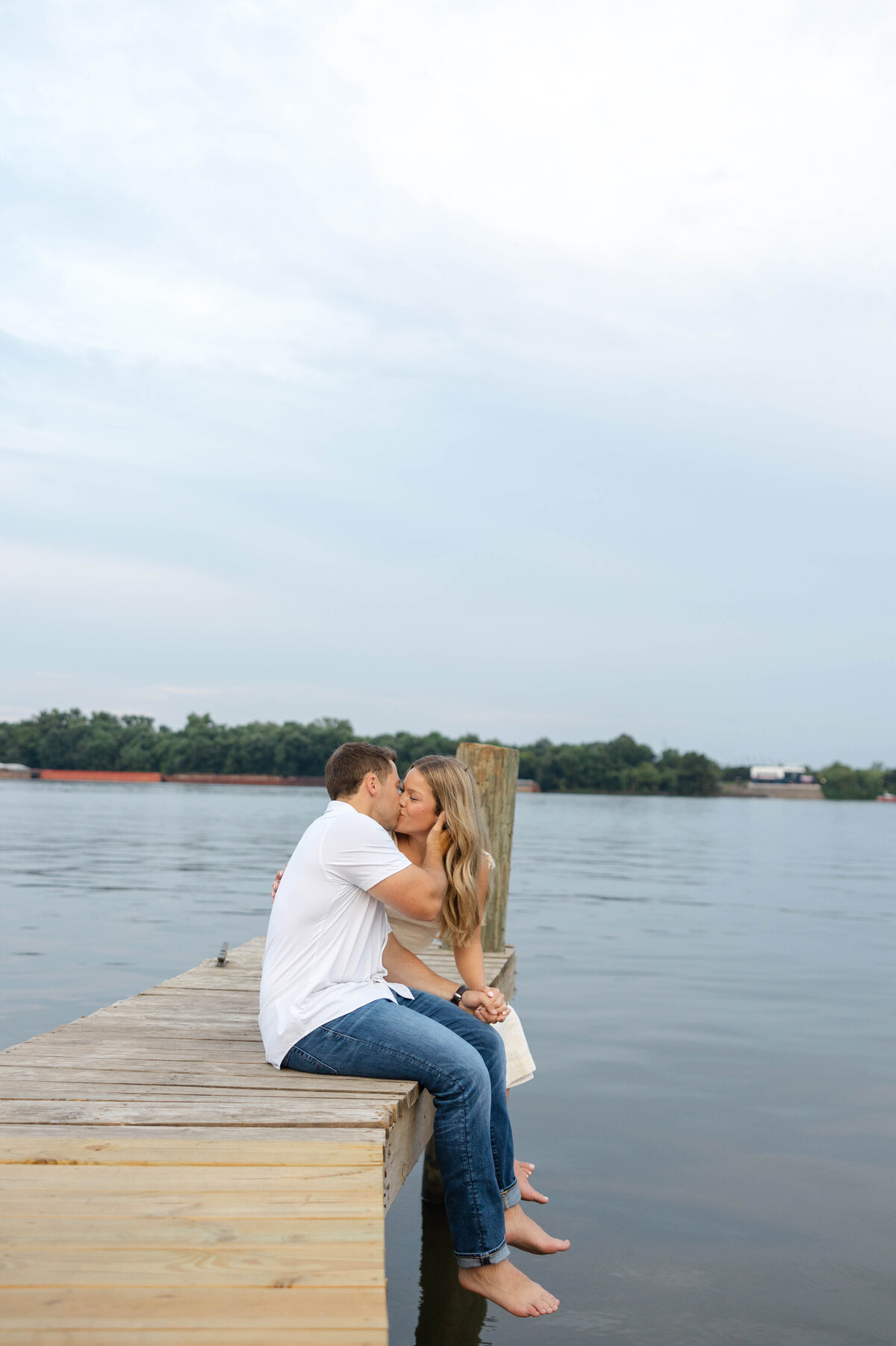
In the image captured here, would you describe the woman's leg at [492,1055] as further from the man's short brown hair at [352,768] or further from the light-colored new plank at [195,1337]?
the light-colored new plank at [195,1337]

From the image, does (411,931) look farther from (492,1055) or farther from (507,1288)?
(507,1288)

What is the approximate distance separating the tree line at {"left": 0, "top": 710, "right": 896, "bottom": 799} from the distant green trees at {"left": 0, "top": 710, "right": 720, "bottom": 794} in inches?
3.4

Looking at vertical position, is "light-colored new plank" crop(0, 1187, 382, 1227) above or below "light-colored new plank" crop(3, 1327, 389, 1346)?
above

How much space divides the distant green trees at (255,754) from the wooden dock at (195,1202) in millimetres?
108170

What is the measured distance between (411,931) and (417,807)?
67 cm

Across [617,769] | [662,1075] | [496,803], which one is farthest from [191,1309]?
[617,769]

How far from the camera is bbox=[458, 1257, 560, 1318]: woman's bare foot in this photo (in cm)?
401

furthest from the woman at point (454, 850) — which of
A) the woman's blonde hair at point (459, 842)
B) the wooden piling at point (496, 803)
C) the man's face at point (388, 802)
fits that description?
the wooden piling at point (496, 803)

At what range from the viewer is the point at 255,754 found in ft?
381

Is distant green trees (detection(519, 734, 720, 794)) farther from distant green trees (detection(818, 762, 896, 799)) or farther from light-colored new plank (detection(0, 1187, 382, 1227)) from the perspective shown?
light-colored new plank (detection(0, 1187, 382, 1227))

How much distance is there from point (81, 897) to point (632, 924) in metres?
9.17

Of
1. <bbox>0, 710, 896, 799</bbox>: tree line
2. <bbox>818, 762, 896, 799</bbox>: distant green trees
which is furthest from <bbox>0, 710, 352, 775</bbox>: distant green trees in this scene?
<bbox>818, 762, 896, 799</bbox>: distant green trees

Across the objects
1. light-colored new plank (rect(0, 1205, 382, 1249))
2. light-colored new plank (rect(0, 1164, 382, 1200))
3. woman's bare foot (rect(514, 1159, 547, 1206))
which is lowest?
woman's bare foot (rect(514, 1159, 547, 1206))

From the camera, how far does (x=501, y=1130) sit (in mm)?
4410
